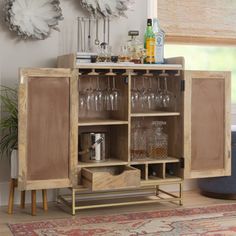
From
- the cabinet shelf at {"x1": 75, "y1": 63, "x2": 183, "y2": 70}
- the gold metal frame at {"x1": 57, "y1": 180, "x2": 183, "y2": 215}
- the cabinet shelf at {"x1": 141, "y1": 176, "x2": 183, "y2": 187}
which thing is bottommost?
the gold metal frame at {"x1": 57, "y1": 180, "x2": 183, "y2": 215}

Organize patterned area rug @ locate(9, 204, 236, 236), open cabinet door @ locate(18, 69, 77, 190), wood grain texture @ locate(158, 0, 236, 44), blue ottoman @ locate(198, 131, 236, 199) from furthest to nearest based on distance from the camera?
wood grain texture @ locate(158, 0, 236, 44)
blue ottoman @ locate(198, 131, 236, 199)
open cabinet door @ locate(18, 69, 77, 190)
patterned area rug @ locate(9, 204, 236, 236)

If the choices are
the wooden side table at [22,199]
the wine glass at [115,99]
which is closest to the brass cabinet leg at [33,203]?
the wooden side table at [22,199]

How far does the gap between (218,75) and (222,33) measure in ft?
2.26

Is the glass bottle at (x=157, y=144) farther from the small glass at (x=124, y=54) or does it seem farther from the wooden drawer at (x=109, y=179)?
the small glass at (x=124, y=54)

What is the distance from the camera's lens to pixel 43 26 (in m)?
3.85

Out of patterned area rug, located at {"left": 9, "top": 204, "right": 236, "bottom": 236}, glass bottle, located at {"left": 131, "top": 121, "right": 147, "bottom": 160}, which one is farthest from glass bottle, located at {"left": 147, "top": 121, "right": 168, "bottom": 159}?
patterned area rug, located at {"left": 9, "top": 204, "right": 236, "bottom": 236}

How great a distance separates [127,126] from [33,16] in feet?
3.27

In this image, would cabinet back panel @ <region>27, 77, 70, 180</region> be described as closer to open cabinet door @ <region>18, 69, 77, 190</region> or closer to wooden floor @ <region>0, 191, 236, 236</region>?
open cabinet door @ <region>18, 69, 77, 190</region>

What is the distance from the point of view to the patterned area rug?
10.5ft

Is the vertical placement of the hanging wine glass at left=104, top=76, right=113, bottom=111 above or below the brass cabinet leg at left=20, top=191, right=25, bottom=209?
above

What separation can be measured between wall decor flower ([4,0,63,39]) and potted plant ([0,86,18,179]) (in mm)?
420

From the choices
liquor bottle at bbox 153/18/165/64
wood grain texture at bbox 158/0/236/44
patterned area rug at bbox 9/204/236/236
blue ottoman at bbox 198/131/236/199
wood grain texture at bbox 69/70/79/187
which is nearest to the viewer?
patterned area rug at bbox 9/204/236/236

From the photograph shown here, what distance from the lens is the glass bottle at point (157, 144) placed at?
12.9ft

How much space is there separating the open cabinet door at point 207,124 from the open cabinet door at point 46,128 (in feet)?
2.73
